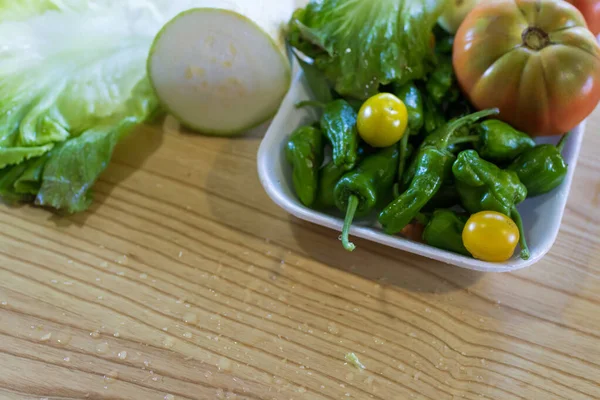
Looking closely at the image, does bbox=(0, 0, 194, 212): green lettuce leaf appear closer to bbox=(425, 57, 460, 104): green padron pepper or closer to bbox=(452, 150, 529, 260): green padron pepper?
bbox=(425, 57, 460, 104): green padron pepper

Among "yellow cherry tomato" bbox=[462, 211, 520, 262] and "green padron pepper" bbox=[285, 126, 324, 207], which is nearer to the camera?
"yellow cherry tomato" bbox=[462, 211, 520, 262]

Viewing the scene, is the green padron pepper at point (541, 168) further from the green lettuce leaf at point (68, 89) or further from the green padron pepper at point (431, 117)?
the green lettuce leaf at point (68, 89)

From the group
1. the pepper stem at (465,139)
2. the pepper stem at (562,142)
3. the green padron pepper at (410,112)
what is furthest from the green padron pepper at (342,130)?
the pepper stem at (562,142)

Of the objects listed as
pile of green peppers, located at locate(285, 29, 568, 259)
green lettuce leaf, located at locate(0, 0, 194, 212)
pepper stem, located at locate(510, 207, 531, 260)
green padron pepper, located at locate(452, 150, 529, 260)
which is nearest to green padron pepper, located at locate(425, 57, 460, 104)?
pile of green peppers, located at locate(285, 29, 568, 259)

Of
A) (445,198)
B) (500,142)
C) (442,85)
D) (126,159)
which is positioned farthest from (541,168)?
(126,159)

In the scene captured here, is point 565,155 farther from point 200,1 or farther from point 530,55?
point 200,1

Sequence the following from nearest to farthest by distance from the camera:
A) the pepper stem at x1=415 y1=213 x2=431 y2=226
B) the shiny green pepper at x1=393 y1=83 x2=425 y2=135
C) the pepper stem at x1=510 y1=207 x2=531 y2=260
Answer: the pepper stem at x1=510 y1=207 x2=531 y2=260
the pepper stem at x1=415 y1=213 x2=431 y2=226
the shiny green pepper at x1=393 y1=83 x2=425 y2=135
